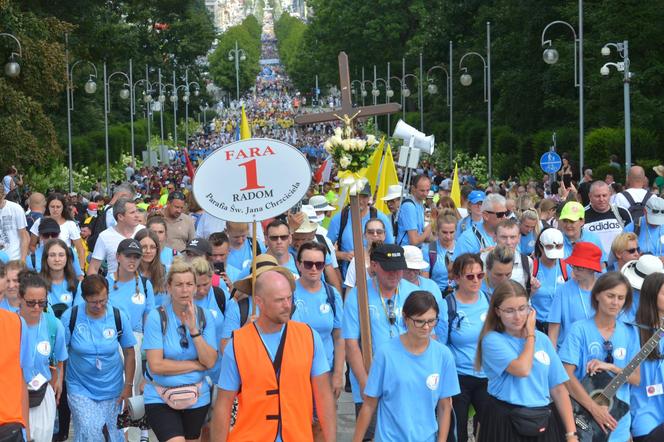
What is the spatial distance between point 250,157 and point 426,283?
1.41m

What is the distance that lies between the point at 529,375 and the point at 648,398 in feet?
3.03

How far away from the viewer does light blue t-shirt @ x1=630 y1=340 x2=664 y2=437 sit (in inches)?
281

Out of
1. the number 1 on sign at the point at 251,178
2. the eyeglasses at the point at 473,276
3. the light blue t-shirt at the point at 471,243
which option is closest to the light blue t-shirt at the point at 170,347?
the number 1 on sign at the point at 251,178

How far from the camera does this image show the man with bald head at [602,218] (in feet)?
38.5

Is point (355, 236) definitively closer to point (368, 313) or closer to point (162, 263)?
point (368, 313)

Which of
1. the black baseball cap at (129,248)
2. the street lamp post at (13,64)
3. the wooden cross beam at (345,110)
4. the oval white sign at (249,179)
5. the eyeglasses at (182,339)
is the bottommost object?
the eyeglasses at (182,339)

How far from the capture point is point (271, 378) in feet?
19.9

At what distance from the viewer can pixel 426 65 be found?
238ft

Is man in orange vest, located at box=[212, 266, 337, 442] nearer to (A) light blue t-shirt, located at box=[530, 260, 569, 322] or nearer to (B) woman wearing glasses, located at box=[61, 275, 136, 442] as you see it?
(B) woman wearing glasses, located at box=[61, 275, 136, 442]

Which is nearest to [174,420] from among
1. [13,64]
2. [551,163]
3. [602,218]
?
[602,218]

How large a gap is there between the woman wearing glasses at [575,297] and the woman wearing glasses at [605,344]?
0.90 m

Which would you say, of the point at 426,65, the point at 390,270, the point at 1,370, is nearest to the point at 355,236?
the point at 390,270

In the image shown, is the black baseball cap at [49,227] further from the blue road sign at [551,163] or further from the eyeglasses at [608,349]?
the blue road sign at [551,163]

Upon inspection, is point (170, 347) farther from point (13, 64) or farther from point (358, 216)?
point (13, 64)
